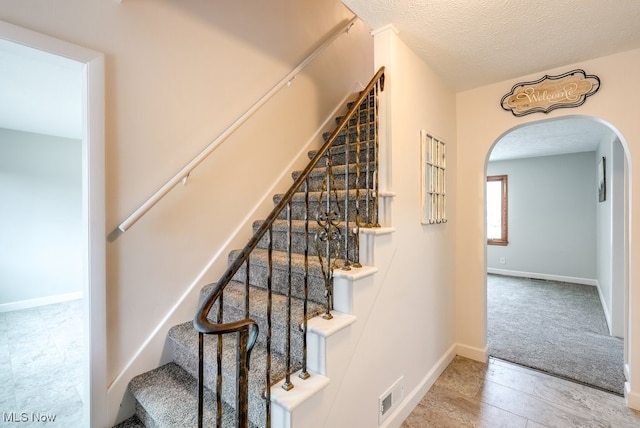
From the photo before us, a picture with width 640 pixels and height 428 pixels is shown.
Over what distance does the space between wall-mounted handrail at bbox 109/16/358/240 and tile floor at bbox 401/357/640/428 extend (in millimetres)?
A: 2115

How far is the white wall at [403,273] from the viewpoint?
1566 millimetres

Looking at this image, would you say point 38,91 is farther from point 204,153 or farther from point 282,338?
point 282,338

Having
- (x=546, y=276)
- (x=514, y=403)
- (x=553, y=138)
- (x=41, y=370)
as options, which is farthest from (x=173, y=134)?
(x=546, y=276)

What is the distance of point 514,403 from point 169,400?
230 cm

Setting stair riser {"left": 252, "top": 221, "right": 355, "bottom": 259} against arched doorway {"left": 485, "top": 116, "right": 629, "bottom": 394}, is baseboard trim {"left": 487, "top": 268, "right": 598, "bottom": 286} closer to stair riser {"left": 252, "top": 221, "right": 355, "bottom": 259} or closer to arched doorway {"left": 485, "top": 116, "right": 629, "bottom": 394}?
arched doorway {"left": 485, "top": 116, "right": 629, "bottom": 394}

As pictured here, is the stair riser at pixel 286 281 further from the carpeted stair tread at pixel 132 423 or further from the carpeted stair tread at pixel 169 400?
the carpeted stair tread at pixel 132 423

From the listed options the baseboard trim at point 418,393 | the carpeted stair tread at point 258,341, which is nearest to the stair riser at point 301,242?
the carpeted stair tread at point 258,341

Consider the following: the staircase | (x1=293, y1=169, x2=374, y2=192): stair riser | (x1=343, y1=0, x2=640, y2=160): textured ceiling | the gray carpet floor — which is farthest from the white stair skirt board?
the gray carpet floor

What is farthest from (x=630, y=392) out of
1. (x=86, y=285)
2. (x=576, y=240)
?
(x=576, y=240)

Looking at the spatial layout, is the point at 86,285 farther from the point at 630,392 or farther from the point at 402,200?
the point at 630,392

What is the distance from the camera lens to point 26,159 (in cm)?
412

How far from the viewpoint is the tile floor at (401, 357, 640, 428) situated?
72.4 inches

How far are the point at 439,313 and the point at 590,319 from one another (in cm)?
285

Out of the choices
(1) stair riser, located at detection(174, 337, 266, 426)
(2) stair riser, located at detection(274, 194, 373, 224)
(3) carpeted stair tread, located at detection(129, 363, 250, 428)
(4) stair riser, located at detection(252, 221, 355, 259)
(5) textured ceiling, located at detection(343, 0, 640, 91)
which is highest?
(5) textured ceiling, located at detection(343, 0, 640, 91)
